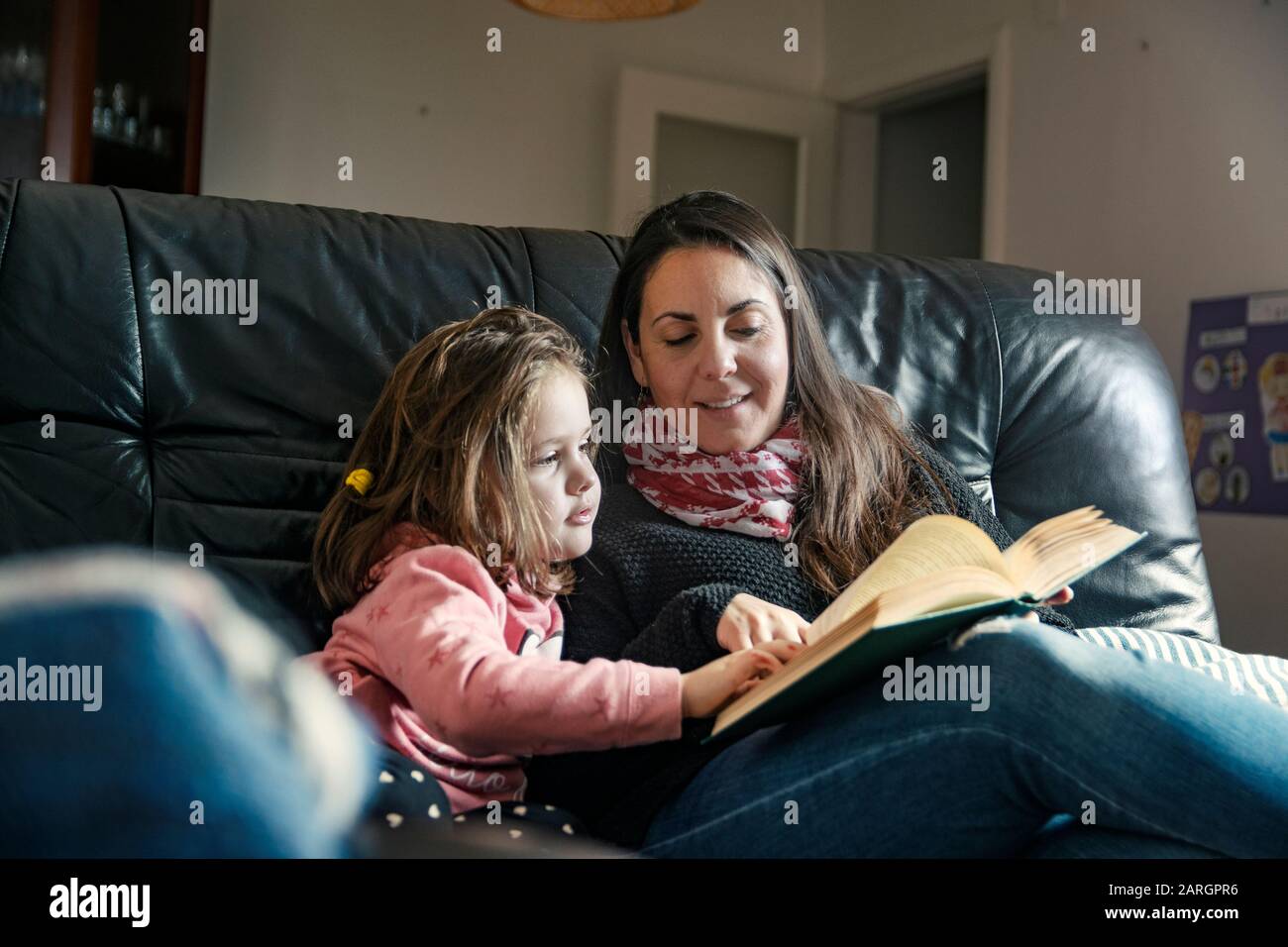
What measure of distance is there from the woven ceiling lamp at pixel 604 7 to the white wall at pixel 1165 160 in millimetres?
1236

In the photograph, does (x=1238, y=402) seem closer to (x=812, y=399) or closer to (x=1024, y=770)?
(x=812, y=399)

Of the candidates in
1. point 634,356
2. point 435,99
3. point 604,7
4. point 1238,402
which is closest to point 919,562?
point 634,356

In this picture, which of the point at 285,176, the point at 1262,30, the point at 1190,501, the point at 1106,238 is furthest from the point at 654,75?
the point at 1190,501

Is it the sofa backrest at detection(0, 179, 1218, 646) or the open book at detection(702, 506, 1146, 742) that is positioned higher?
the sofa backrest at detection(0, 179, 1218, 646)

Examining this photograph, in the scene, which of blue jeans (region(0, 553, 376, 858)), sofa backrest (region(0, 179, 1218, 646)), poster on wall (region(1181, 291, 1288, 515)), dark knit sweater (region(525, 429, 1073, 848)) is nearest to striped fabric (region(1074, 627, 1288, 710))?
dark knit sweater (region(525, 429, 1073, 848))

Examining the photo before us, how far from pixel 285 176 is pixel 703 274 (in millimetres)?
2248

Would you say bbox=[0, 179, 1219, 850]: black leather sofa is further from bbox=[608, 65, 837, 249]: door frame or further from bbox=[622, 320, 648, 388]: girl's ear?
bbox=[608, 65, 837, 249]: door frame

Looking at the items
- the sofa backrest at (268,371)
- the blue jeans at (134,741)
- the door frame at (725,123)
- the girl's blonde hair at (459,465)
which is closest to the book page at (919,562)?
the girl's blonde hair at (459,465)

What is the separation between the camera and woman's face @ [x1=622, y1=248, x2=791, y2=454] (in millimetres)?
1393

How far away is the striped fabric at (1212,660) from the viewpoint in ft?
4.22

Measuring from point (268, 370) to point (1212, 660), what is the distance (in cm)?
110

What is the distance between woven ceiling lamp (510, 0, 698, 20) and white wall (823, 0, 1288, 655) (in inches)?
48.6

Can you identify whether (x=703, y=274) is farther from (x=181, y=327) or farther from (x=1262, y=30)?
(x=1262, y=30)

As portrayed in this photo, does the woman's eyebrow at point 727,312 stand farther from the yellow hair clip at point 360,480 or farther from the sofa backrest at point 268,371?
the yellow hair clip at point 360,480
